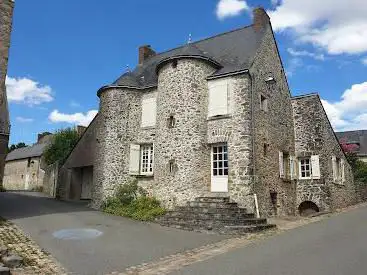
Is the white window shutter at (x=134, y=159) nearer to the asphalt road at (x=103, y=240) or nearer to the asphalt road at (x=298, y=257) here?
the asphalt road at (x=103, y=240)

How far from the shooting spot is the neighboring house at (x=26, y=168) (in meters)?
37.9

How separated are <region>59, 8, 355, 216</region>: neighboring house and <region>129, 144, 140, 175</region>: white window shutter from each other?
0.05 meters

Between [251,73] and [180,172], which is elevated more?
[251,73]

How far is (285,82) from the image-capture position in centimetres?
1906

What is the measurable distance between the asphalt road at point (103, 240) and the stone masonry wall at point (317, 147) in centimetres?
870

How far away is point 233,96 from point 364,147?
27.2 meters

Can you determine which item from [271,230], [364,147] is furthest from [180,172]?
[364,147]

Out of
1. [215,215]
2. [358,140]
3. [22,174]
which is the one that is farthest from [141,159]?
[22,174]

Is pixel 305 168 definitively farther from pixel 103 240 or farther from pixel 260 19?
pixel 103 240

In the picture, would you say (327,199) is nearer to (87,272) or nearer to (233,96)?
(233,96)

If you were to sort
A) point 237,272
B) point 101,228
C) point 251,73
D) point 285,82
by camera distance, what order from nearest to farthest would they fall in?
point 237,272, point 101,228, point 251,73, point 285,82

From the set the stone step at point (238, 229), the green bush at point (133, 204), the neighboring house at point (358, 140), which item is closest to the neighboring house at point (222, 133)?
the green bush at point (133, 204)

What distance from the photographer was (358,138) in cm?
3850

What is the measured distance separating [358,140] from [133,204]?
30.6 meters
